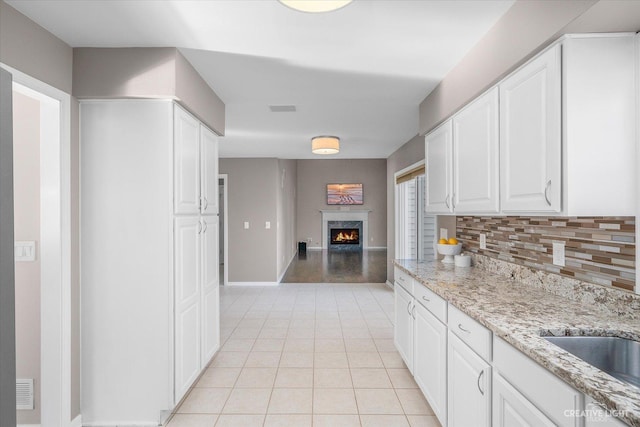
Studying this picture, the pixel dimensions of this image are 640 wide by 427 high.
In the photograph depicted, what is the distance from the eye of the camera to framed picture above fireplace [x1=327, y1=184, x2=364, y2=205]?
1173cm

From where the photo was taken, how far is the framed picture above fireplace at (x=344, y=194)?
38.5 ft

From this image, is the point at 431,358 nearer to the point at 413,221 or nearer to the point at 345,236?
the point at 413,221

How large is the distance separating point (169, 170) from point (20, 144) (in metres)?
0.89

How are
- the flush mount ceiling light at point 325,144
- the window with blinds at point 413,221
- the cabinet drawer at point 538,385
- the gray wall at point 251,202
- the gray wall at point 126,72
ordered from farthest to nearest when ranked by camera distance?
the gray wall at point 251,202
the window with blinds at point 413,221
the flush mount ceiling light at point 325,144
the gray wall at point 126,72
the cabinet drawer at point 538,385

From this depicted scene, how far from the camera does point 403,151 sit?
218 inches

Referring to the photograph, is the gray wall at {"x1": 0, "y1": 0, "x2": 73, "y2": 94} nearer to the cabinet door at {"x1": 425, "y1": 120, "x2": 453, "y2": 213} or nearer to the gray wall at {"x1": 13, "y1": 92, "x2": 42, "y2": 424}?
the gray wall at {"x1": 13, "y1": 92, "x2": 42, "y2": 424}

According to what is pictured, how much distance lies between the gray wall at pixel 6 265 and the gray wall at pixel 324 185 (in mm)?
10784

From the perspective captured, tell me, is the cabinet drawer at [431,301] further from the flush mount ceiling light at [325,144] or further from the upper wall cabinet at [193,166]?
the flush mount ceiling light at [325,144]

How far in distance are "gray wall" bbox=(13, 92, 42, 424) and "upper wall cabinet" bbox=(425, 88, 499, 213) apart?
8.90 feet

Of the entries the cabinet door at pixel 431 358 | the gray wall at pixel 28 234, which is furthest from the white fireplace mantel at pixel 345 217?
the gray wall at pixel 28 234

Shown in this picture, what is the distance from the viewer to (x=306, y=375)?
115 inches

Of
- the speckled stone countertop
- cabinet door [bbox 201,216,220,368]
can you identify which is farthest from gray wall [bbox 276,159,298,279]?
the speckled stone countertop

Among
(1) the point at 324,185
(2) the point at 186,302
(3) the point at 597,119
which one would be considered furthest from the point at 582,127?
(1) the point at 324,185

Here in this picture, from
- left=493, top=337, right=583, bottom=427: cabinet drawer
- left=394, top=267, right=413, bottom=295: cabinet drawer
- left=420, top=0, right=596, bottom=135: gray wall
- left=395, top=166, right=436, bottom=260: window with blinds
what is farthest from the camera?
left=395, top=166, right=436, bottom=260: window with blinds
